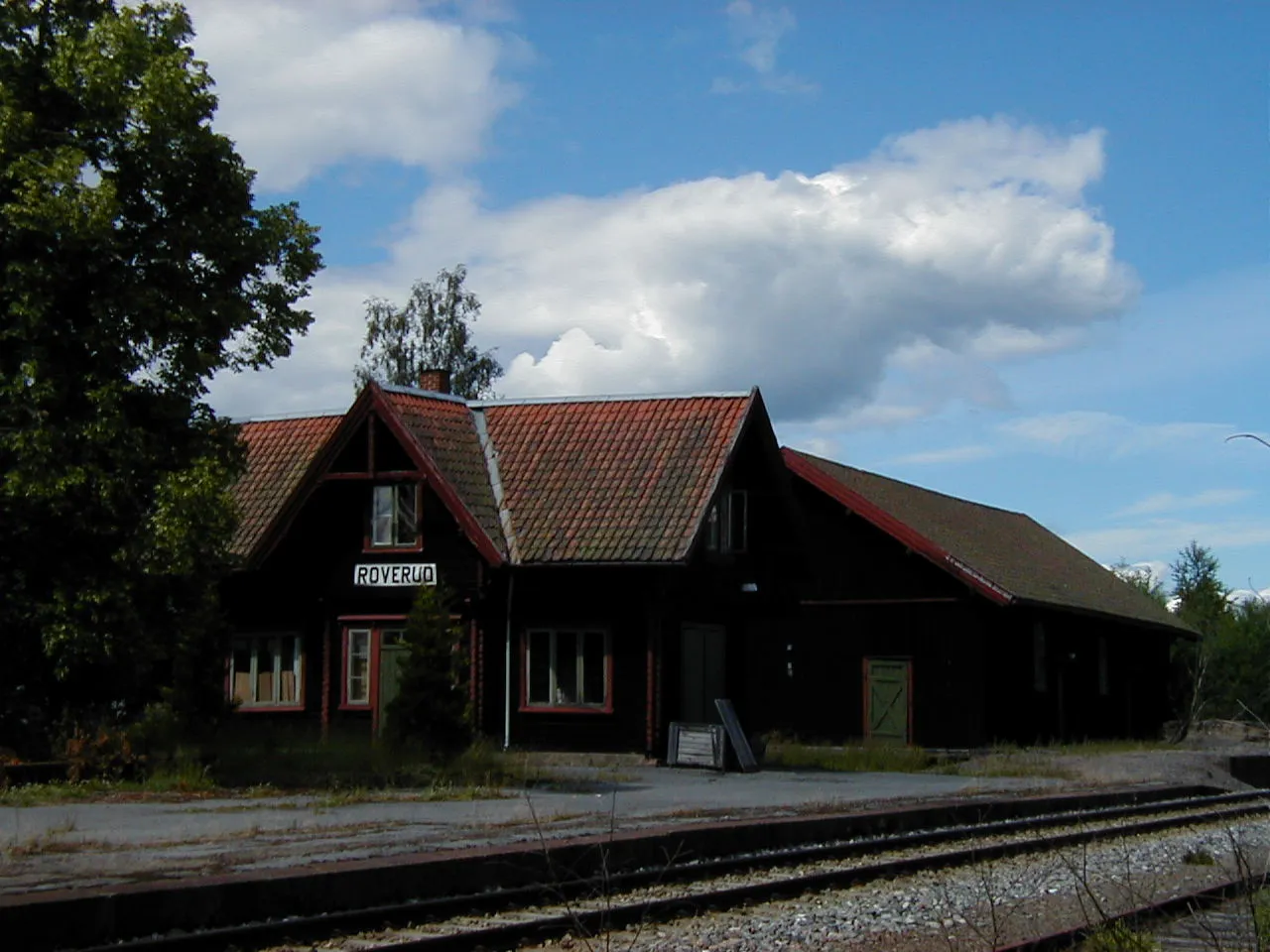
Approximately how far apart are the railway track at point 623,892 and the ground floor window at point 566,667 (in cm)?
1124

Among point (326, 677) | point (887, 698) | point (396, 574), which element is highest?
point (396, 574)

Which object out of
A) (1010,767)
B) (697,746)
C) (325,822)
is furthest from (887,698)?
(325,822)

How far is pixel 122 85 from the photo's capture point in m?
21.6

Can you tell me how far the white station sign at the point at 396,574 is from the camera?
2938cm

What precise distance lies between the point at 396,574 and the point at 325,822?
1388cm

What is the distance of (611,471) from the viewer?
96.6 ft

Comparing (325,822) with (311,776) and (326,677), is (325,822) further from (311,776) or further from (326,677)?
(326,677)

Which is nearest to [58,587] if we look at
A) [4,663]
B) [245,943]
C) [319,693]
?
[4,663]

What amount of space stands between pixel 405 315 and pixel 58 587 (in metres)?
34.5

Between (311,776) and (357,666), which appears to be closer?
(311,776)

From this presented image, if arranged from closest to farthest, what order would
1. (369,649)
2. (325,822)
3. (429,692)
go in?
(325,822)
(429,692)
(369,649)

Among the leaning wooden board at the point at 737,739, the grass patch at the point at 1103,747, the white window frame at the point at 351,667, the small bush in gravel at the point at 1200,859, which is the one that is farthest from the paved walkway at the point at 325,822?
the grass patch at the point at 1103,747

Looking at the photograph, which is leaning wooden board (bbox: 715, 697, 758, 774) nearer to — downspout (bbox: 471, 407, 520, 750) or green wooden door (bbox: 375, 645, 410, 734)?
downspout (bbox: 471, 407, 520, 750)

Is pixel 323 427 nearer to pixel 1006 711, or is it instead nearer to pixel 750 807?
pixel 1006 711
